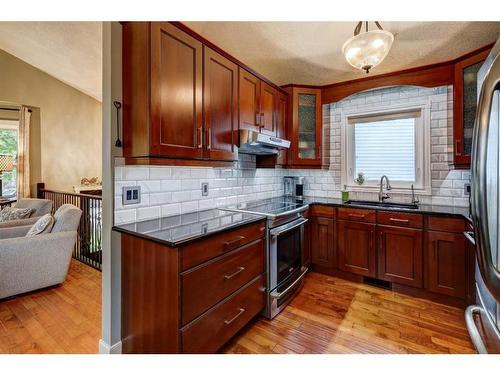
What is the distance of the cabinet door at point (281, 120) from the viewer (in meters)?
2.86

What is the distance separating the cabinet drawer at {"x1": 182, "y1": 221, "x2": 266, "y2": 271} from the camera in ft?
4.27

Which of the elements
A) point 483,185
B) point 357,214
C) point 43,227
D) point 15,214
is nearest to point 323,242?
point 357,214

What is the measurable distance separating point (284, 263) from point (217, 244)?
0.97 m

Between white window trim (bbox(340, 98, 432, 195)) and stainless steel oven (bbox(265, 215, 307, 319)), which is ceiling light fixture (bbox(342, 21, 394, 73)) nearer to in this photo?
stainless steel oven (bbox(265, 215, 307, 319))

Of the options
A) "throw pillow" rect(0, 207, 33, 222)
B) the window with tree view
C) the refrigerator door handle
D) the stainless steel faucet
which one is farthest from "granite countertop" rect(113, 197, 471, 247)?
the window with tree view

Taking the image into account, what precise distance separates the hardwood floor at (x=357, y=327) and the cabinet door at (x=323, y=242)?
1.33 feet

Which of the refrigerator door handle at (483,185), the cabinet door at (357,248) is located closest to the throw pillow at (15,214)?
the cabinet door at (357,248)

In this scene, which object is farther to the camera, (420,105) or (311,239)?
(311,239)

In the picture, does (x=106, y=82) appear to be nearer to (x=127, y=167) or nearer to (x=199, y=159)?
(x=127, y=167)

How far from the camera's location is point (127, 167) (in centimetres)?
164

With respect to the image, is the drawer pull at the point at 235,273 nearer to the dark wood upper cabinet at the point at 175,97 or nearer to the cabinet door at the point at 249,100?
the dark wood upper cabinet at the point at 175,97

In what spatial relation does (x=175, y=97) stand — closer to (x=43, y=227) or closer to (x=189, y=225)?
(x=189, y=225)
